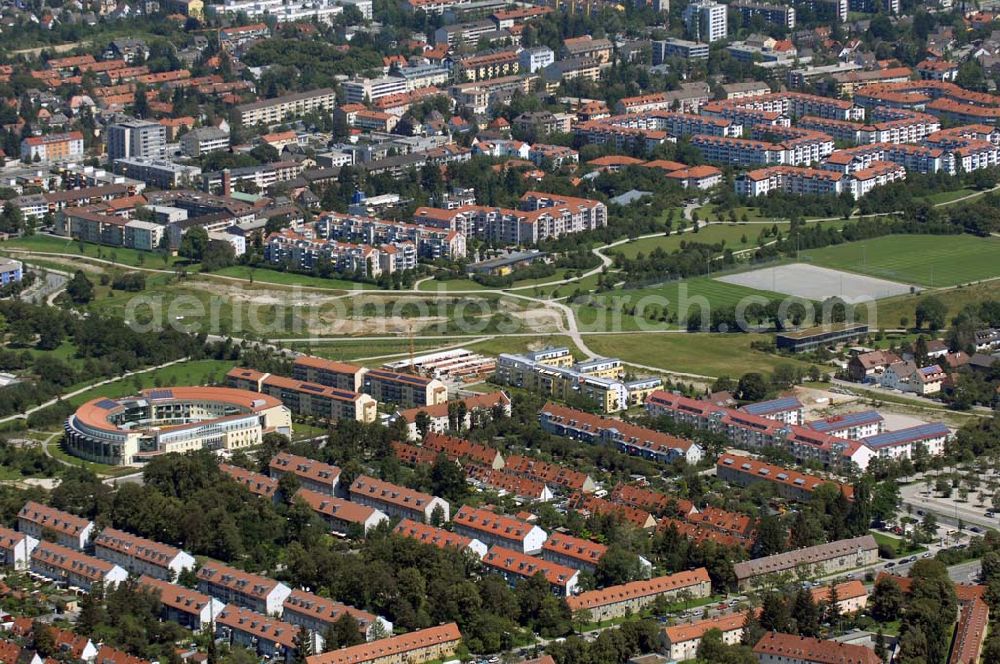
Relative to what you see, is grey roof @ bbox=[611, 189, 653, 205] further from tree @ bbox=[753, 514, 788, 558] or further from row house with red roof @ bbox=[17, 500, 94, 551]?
row house with red roof @ bbox=[17, 500, 94, 551]

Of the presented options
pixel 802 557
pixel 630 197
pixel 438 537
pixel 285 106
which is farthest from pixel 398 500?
pixel 285 106

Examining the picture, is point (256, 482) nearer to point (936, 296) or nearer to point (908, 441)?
point (908, 441)

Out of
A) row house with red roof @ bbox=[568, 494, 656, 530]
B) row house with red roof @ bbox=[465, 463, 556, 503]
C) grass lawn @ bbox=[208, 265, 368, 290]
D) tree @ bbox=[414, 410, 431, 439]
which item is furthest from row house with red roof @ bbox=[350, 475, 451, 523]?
grass lawn @ bbox=[208, 265, 368, 290]

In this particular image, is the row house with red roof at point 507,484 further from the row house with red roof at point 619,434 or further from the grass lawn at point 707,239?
the grass lawn at point 707,239

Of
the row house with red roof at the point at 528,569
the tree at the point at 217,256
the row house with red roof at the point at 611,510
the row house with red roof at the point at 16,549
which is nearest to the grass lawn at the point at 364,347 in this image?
the tree at the point at 217,256

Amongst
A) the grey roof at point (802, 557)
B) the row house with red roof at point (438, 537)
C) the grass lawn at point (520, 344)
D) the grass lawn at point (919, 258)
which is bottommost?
the grass lawn at point (919, 258)

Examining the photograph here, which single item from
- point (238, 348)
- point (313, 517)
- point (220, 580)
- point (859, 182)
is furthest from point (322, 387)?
point (859, 182)
